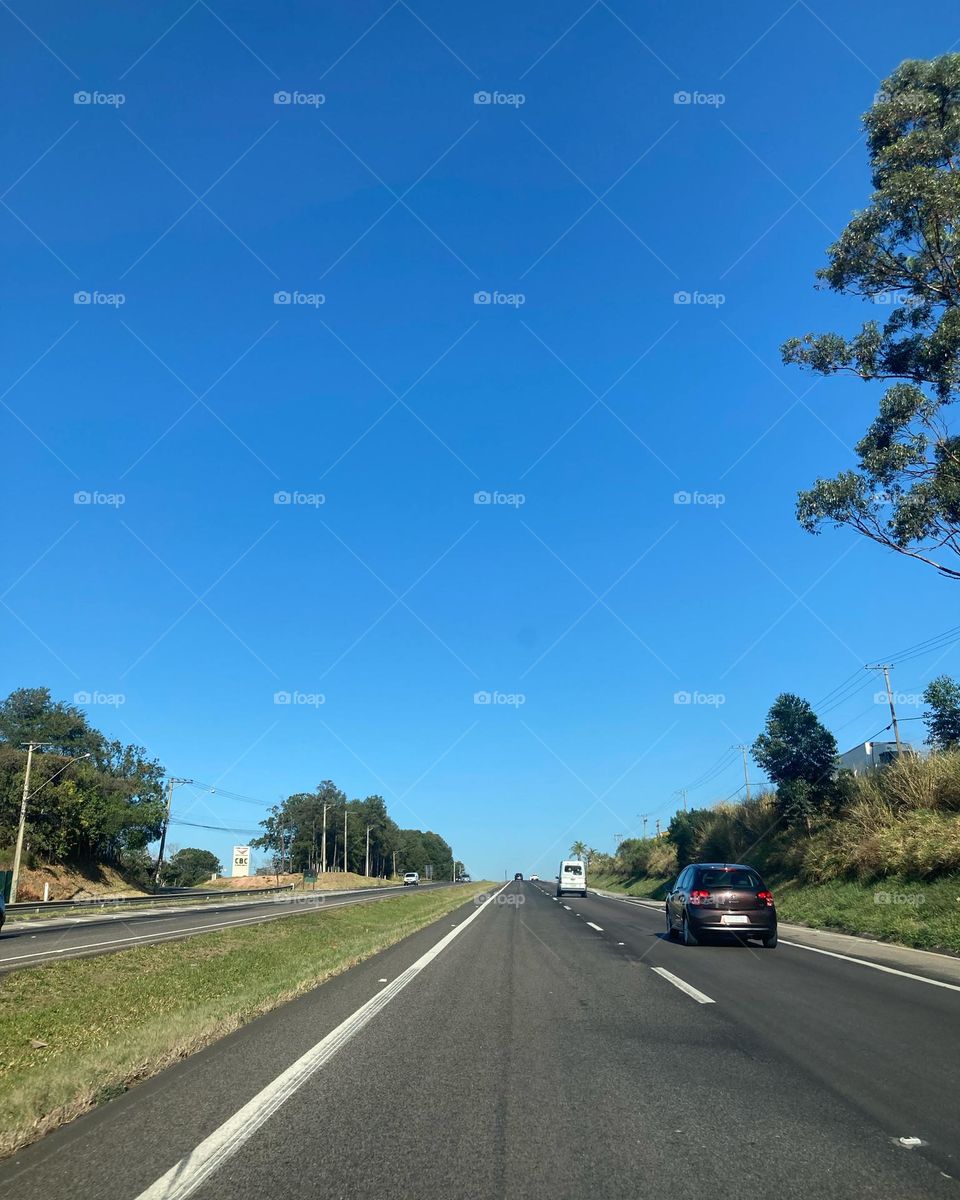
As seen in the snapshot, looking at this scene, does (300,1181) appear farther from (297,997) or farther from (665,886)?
(665,886)

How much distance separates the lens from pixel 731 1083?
620 centimetres

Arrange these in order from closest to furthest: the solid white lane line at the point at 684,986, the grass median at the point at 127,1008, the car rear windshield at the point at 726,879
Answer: the grass median at the point at 127,1008
the solid white lane line at the point at 684,986
the car rear windshield at the point at 726,879

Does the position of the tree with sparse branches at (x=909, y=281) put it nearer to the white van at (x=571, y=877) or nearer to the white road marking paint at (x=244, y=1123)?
the white road marking paint at (x=244, y=1123)

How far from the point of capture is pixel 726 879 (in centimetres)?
1659

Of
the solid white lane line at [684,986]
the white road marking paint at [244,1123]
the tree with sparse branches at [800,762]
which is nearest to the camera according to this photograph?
the white road marking paint at [244,1123]

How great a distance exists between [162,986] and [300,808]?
132 m

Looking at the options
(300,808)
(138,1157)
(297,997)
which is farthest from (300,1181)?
(300,808)

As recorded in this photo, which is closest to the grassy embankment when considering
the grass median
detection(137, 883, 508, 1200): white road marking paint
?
the grass median

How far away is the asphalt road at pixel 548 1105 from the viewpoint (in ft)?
14.4

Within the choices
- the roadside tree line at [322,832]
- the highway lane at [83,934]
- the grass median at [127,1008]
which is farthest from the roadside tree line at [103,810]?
the grass median at [127,1008]

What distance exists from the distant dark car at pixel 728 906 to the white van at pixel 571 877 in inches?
1586

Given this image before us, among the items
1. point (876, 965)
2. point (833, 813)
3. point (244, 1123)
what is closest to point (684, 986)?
point (876, 965)

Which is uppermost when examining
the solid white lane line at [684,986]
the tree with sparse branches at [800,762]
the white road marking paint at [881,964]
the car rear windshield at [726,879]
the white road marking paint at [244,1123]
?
the tree with sparse branches at [800,762]

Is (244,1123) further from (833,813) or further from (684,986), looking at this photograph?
(833,813)
